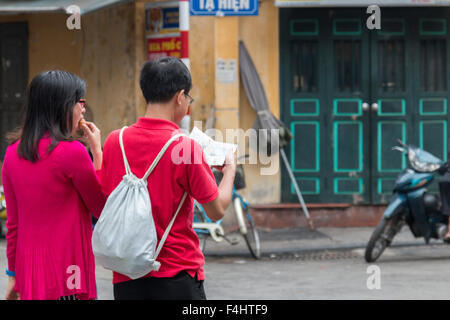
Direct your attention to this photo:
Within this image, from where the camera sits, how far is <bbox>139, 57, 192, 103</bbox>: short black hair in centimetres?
342

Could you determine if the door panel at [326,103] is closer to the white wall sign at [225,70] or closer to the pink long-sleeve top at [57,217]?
the white wall sign at [225,70]

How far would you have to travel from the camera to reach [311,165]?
11.5m

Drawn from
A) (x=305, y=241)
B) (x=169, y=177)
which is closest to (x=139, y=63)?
(x=305, y=241)

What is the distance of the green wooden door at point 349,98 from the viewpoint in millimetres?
11430

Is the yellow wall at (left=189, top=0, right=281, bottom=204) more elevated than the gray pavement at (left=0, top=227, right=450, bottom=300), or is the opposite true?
the yellow wall at (left=189, top=0, right=281, bottom=204)

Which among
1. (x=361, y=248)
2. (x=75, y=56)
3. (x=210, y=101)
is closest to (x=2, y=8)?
(x=75, y=56)

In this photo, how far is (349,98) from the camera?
37.5ft

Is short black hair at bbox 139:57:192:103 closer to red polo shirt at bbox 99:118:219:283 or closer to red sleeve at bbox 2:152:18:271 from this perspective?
red polo shirt at bbox 99:118:219:283

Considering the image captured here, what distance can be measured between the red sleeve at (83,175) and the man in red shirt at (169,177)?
0.04 metres

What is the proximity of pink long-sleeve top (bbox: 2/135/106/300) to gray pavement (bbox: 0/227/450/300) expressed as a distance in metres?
3.74

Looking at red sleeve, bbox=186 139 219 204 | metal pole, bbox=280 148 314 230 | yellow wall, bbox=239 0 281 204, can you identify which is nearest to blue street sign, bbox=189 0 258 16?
yellow wall, bbox=239 0 281 204

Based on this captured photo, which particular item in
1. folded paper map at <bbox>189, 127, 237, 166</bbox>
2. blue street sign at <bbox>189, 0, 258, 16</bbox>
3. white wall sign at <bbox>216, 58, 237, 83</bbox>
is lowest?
folded paper map at <bbox>189, 127, 237, 166</bbox>

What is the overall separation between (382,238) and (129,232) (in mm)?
6103

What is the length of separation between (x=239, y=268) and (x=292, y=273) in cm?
63
